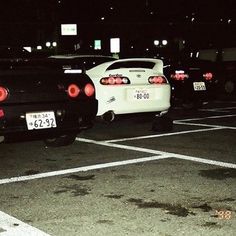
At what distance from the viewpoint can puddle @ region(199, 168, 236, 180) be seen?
17.5 ft

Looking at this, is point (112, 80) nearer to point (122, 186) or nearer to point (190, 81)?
point (122, 186)

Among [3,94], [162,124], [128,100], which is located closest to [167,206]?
[3,94]

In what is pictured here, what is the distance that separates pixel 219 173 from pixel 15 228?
8.52ft

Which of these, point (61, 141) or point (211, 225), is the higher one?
point (61, 141)

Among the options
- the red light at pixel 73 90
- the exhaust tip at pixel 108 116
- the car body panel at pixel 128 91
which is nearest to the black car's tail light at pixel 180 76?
the car body panel at pixel 128 91

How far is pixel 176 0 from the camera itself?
54.2m

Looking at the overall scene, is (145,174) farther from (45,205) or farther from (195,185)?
(45,205)

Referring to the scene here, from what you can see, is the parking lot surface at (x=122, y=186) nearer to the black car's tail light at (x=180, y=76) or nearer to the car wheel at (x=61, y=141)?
the car wheel at (x=61, y=141)

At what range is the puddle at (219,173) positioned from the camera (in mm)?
5324

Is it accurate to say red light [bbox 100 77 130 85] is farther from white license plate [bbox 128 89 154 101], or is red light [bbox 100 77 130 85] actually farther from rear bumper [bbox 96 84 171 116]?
white license plate [bbox 128 89 154 101]

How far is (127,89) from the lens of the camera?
25.7ft

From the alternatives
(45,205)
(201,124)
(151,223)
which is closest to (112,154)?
(45,205)

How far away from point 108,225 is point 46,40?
75118mm
